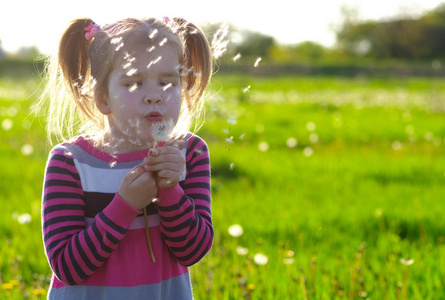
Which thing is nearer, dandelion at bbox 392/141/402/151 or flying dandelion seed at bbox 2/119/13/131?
dandelion at bbox 392/141/402/151

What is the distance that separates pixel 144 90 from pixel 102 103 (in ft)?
0.79

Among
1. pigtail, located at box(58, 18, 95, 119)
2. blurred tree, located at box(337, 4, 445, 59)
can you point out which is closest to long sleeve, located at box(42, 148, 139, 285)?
pigtail, located at box(58, 18, 95, 119)

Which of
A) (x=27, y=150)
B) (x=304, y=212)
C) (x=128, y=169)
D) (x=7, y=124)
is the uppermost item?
(x=128, y=169)

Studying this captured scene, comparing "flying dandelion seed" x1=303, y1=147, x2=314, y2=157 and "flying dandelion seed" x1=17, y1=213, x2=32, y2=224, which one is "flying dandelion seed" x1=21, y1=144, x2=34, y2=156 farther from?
"flying dandelion seed" x1=303, y1=147, x2=314, y2=157

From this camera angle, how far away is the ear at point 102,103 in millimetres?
1879

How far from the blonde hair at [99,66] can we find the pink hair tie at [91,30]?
1 centimetres

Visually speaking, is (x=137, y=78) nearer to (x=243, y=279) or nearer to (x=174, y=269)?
(x=174, y=269)

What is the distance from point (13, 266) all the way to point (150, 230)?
1723 millimetres

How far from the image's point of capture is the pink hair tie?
1908 mm

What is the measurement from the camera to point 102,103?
1889 millimetres

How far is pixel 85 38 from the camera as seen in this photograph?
6.47 feet

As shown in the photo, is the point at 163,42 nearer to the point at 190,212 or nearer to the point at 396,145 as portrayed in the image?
the point at 190,212

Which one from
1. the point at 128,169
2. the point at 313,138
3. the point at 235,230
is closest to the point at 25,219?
the point at 235,230

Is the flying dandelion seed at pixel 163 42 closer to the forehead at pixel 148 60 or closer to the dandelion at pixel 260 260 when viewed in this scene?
the forehead at pixel 148 60
